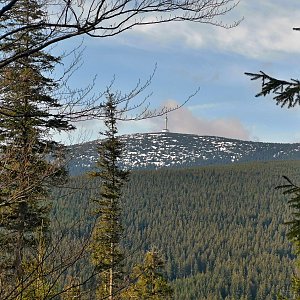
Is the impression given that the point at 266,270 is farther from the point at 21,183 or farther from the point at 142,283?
the point at 21,183

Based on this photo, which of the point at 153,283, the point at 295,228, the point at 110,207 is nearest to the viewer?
the point at 295,228

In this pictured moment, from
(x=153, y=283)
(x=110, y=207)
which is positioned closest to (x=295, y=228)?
(x=110, y=207)

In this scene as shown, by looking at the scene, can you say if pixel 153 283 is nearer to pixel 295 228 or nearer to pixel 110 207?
pixel 110 207

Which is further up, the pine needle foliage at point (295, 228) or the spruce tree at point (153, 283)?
the pine needle foliage at point (295, 228)

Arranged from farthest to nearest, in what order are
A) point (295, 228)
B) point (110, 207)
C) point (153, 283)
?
point (153, 283) < point (110, 207) < point (295, 228)

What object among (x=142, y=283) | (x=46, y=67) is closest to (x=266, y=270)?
(x=142, y=283)

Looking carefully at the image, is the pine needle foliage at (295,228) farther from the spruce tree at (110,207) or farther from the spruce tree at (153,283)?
the spruce tree at (153,283)

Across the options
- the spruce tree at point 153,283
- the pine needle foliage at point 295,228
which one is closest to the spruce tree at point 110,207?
the spruce tree at point 153,283

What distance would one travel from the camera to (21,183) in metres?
4.99

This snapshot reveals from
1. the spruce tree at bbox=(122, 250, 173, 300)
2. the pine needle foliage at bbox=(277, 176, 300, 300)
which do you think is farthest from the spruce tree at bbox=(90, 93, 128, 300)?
the pine needle foliage at bbox=(277, 176, 300, 300)

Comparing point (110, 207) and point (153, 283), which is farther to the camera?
point (153, 283)

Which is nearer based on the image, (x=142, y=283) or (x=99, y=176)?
(x=99, y=176)

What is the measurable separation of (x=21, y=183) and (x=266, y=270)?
17696 centimetres

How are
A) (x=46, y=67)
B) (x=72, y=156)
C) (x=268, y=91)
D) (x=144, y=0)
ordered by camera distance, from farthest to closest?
(x=46, y=67) → (x=268, y=91) → (x=72, y=156) → (x=144, y=0)
